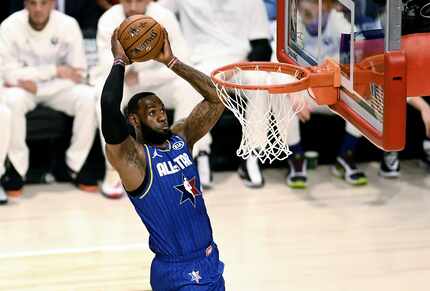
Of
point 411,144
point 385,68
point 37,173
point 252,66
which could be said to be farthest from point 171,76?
point 385,68

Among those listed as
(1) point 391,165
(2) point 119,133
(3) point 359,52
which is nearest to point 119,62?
(2) point 119,133

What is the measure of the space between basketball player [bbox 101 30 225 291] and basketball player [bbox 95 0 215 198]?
2911 mm

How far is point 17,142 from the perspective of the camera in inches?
315

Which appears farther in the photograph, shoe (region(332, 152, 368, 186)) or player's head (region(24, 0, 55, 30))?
shoe (region(332, 152, 368, 186))

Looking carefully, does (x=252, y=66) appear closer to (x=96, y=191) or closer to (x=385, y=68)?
(x=385, y=68)

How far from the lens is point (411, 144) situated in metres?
9.01

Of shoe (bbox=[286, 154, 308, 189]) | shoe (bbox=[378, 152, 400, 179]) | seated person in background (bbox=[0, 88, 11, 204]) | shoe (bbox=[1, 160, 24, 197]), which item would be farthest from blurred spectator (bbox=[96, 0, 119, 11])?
shoe (bbox=[378, 152, 400, 179])

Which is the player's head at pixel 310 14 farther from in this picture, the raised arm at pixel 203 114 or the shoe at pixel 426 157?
the shoe at pixel 426 157

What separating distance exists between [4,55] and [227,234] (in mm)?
2346

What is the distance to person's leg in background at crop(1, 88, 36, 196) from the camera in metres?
7.98

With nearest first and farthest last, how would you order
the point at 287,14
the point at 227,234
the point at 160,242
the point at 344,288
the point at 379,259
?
the point at 160,242 → the point at 287,14 → the point at 344,288 → the point at 379,259 → the point at 227,234

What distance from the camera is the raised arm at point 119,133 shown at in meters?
4.74

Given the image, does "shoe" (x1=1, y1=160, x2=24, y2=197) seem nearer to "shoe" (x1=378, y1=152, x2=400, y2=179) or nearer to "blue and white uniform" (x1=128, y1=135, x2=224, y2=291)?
"shoe" (x1=378, y1=152, x2=400, y2=179)

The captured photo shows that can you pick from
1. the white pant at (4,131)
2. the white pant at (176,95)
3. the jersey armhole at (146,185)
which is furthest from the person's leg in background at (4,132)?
the jersey armhole at (146,185)
